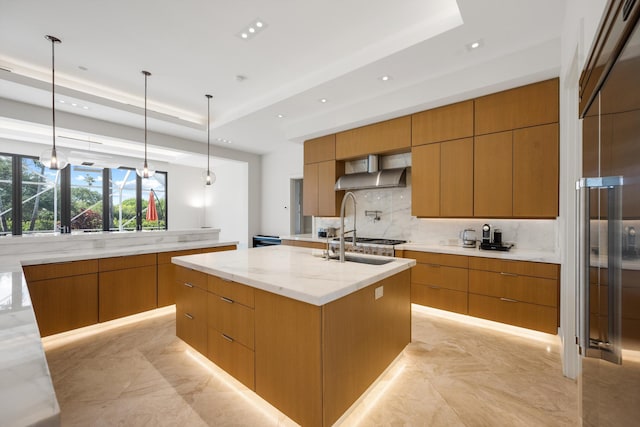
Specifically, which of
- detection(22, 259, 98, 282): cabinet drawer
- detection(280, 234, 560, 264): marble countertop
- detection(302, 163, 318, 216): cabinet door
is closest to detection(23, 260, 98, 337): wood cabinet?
detection(22, 259, 98, 282): cabinet drawer

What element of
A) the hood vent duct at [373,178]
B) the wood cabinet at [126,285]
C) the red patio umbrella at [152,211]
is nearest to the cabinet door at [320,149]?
the hood vent duct at [373,178]

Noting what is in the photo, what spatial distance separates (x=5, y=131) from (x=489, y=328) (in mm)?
8686

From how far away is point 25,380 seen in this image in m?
0.62

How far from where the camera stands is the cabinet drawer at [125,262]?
313 cm

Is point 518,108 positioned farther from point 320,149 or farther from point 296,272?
point 296,272

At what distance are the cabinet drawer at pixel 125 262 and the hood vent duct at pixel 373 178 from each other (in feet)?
9.39

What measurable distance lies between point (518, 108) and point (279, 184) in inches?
195

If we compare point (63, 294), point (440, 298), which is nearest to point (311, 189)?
point (440, 298)

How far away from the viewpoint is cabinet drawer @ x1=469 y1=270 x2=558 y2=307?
9.14ft

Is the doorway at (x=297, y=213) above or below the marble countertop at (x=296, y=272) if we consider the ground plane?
above

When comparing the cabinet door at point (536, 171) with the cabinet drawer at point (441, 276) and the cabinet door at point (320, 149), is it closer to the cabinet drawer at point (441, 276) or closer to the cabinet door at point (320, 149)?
the cabinet drawer at point (441, 276)

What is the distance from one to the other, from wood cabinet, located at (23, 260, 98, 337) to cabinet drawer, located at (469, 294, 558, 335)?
418 cm

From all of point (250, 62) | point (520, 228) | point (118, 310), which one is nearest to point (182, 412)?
point (118, 310)

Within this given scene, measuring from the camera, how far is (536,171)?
2992 millimetres
